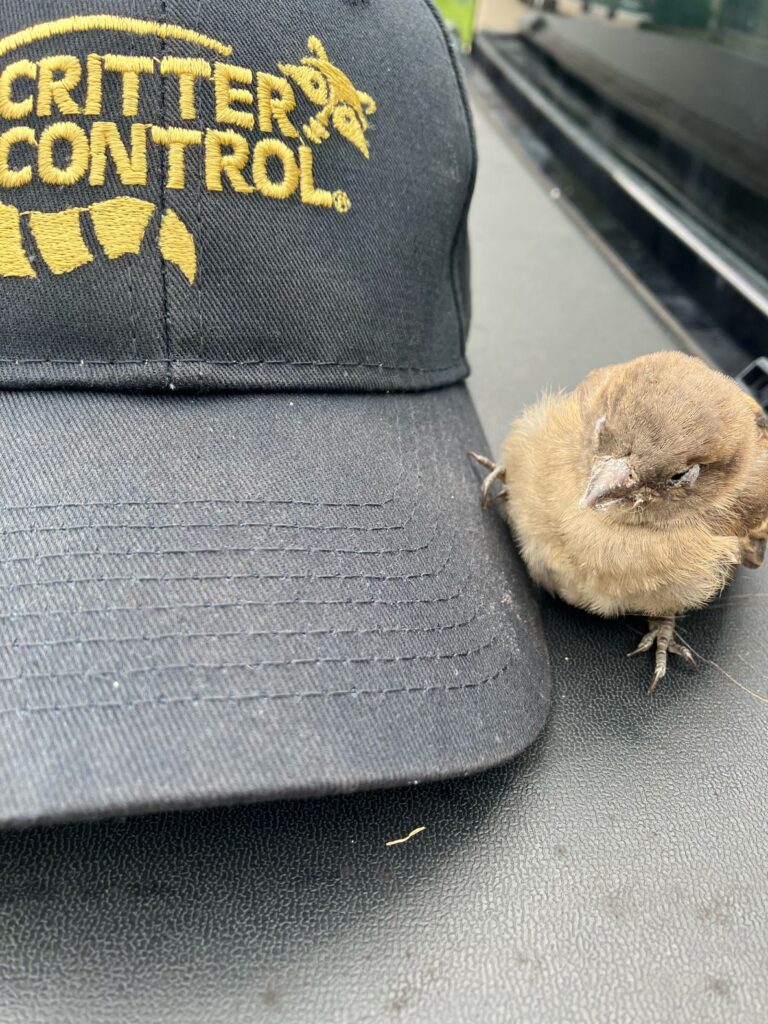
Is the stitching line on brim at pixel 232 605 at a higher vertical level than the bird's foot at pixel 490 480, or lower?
higher

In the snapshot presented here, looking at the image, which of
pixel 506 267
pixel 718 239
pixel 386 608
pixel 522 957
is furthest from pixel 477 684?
pixel 718 239

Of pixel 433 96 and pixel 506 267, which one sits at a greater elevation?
pixel 433 96

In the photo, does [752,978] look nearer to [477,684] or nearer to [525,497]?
[477,684]

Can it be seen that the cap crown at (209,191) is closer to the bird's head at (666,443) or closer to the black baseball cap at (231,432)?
the black baseball cap at (231,432)

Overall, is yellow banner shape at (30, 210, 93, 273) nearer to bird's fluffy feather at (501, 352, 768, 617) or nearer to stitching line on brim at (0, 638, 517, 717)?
stitching line on brim at (0, 638, 517, 717)

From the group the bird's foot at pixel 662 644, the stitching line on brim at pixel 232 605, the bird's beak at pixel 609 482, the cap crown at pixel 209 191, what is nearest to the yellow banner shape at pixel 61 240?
the cap crown at pixel 209 191

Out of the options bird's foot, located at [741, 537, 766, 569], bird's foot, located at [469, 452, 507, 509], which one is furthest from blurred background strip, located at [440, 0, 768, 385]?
bird's foot, located at [469, 452, 507, 509]
